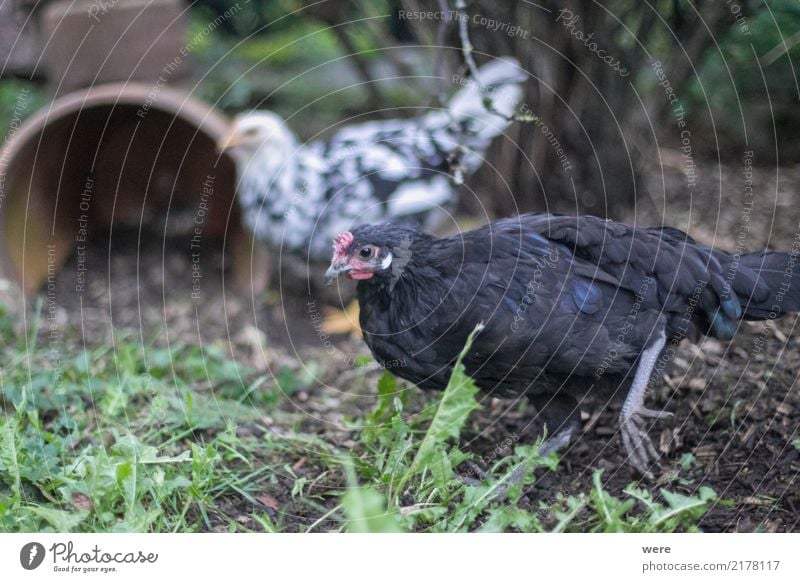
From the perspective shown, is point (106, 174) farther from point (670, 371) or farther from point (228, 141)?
point (670, 371)

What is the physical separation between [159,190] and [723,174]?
413cm

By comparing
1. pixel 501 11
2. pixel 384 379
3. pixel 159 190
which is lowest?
pixel 384 379

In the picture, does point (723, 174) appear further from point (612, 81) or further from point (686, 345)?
point (686, 345)

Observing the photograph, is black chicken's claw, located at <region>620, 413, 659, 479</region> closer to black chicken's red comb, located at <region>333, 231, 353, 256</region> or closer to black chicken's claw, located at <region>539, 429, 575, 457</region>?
black chicken's claw, located at <region>539, 429, 575, 457</region>

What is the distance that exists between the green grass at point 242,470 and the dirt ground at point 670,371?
0.07 meters

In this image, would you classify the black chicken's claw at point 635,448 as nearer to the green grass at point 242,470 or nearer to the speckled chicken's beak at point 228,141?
the green grass at point 242,470

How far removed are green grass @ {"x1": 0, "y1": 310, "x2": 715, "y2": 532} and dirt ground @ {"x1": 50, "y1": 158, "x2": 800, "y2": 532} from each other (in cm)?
7

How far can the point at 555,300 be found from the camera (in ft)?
10.4

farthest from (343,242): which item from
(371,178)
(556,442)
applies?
(371,178)

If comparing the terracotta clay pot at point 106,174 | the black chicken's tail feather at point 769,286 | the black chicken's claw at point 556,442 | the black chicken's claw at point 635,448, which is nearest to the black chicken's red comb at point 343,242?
the black chicken's claw at point 556,442

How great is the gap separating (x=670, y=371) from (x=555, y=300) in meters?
0.97

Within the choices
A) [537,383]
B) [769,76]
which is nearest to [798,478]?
[537,383]

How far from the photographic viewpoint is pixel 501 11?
4430 mm
